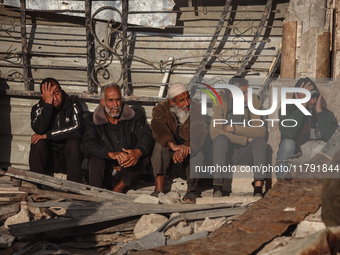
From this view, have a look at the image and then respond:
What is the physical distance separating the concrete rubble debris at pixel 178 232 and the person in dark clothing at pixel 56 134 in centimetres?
205

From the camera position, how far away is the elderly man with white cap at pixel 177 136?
21.7 feet

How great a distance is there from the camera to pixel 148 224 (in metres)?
5.44

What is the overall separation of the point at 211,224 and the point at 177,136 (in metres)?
1.93

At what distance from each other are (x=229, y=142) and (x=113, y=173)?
1563mm

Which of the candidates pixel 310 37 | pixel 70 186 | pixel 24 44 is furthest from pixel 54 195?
pixel 310 37

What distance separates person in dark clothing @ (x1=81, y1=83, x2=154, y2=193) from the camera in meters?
6.71

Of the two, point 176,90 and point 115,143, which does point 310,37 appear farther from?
point 115,143

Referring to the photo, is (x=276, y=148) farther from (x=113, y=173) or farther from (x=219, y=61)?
(x=113, y=173)

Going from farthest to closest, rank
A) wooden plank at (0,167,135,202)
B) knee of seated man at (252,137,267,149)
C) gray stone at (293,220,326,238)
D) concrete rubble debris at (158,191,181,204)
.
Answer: knee of seated man at (252,137,267,149) < wooden plank at (0,167,135,202) < concrete rubble debris at (158,191,181,204) < gray stone at (293,220,326,238)

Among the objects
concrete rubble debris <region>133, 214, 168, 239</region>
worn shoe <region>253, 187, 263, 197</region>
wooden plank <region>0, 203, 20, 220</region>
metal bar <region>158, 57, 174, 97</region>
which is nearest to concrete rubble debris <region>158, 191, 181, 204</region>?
concrete rubble debris <region>133, 214, 168, 239</region>

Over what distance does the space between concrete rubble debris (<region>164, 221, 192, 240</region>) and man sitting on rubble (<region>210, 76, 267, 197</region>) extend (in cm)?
130

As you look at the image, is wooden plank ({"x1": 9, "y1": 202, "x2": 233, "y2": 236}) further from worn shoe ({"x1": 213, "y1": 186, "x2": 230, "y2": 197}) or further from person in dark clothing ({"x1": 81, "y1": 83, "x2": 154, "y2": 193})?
person in dark clothing ({"x1": 81, "y1": 83, "x2": 154, "y2": 193})

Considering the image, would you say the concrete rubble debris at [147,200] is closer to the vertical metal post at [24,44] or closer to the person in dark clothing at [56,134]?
the person in dark clothing at [56,134]

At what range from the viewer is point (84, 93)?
7.94 meters
